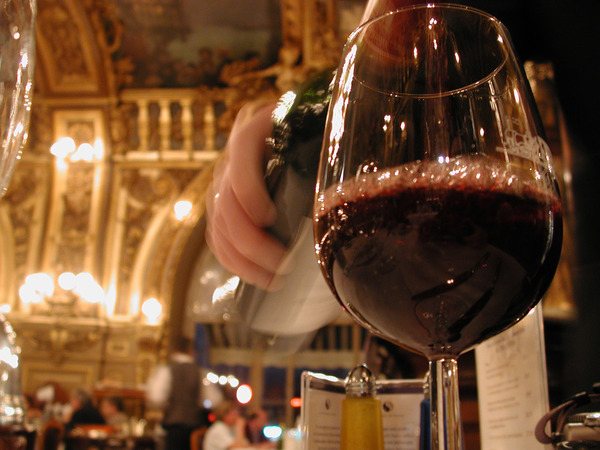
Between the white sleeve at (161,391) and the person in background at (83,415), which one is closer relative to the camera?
the white sleeve at (161,391)

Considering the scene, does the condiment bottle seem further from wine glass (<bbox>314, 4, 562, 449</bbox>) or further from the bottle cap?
wine glass (<bbox>314, 4, 562, 449</bbox>)

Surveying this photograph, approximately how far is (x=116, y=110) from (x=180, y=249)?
152 cm

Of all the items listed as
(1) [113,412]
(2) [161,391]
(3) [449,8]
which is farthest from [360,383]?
(1) [113,412]

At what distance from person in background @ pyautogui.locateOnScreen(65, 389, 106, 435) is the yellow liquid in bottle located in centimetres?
453

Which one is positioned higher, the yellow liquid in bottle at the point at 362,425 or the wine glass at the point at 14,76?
the wine glass at the point at 14,76

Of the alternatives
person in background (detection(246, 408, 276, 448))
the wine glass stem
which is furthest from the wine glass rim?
person in background (detection(246, 408, 276, 448))

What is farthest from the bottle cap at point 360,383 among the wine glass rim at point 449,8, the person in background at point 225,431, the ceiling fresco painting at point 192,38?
the ceiling fresco painting at point 192,38

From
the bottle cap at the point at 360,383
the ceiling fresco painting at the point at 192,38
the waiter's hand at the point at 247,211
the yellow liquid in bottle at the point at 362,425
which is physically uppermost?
the ceiling fresco painting at the point at 192,38

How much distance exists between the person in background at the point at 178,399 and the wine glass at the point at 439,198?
4121 millimetres

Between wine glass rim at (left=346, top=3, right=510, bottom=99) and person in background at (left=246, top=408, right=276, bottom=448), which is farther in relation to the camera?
person in background at (left=246, top=408, right=276, bottom=448)

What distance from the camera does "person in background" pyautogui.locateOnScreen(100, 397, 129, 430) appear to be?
5160mm

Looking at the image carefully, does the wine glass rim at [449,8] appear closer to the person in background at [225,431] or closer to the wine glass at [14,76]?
the wine glass at [14,76]

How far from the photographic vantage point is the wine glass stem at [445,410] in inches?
9.9

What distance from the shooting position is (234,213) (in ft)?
1.54
